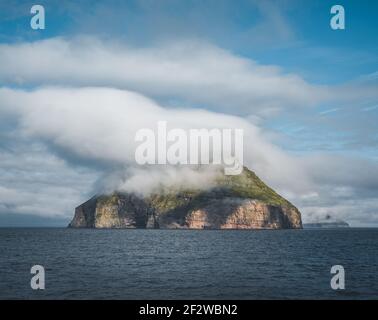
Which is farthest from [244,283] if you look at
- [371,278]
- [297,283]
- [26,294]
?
[26,294]

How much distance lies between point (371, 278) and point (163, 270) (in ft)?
116

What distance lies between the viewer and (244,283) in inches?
2427
